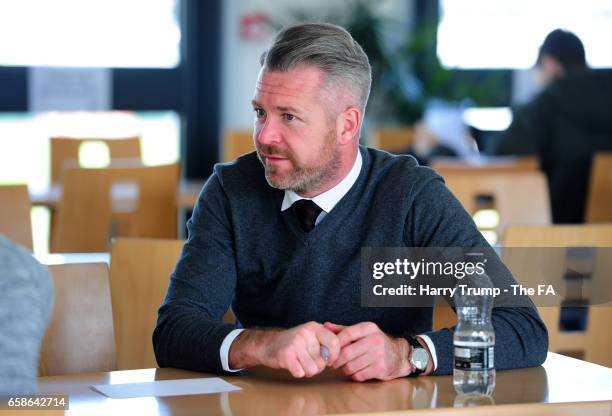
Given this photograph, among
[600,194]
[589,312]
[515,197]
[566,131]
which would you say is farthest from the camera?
[566,131]

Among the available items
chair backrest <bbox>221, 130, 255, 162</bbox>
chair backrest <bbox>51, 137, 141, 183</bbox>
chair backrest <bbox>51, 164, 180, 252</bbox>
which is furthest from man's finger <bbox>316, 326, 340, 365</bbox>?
chair backrest <bbox>221, 130, 255, 162</bbox>

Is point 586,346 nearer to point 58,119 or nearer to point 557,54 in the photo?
point 557,54

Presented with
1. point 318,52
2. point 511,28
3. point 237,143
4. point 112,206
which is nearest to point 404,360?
point 318,52

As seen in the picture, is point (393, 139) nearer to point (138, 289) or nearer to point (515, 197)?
point (515, 197)

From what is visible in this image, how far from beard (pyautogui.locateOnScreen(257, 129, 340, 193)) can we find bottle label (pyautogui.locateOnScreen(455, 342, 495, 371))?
60 centimetres

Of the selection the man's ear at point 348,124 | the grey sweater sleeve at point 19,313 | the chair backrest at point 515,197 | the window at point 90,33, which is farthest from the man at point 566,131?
the grey sweater sleeve at point 19,313

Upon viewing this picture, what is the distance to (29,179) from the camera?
22.6 ft

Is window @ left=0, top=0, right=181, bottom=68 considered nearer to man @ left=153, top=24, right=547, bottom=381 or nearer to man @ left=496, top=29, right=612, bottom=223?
man @ left=496, top=29, right=612, bottom=223

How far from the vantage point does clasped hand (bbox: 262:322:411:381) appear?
1865mm

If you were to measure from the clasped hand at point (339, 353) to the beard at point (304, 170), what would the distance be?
1.36ft

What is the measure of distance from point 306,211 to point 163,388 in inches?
24.5

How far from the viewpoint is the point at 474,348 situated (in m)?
1.80

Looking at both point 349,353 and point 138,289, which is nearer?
point 349,353

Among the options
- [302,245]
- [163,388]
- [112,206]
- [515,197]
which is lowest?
[112,206]
